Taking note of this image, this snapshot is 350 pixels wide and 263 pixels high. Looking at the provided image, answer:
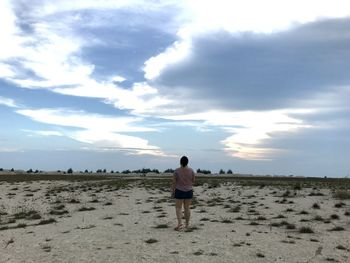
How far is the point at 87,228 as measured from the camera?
16.7 metres

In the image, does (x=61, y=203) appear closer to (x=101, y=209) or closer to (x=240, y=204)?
(x=101, y=209)

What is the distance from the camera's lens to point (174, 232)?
15320 millimetres

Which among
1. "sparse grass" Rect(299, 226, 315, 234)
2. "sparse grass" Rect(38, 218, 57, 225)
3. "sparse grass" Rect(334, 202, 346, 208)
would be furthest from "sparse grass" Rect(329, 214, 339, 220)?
"sparse grass" Rect(38, 218, 57, 225)

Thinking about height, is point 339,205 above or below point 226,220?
above

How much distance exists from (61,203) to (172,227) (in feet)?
35.4

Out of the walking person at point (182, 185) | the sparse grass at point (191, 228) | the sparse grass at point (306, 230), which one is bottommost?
the sparse grass at point (191, 228)

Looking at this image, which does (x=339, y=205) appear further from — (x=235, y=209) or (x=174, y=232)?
(x=174, y=232)

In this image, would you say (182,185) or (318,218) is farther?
(318,218)

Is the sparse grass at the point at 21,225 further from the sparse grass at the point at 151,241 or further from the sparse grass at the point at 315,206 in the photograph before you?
the sparse grass at the point at 315,206

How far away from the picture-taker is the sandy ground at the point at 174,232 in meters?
12.3

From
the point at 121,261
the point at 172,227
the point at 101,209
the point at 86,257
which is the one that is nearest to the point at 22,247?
the point at 86,257

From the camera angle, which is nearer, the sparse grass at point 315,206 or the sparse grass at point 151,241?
the sparse grass at point 151,241

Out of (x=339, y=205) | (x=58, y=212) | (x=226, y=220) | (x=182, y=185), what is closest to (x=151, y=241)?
(x=182, y=185)

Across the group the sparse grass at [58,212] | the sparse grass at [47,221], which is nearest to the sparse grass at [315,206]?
the sparse grass at [58,212]
